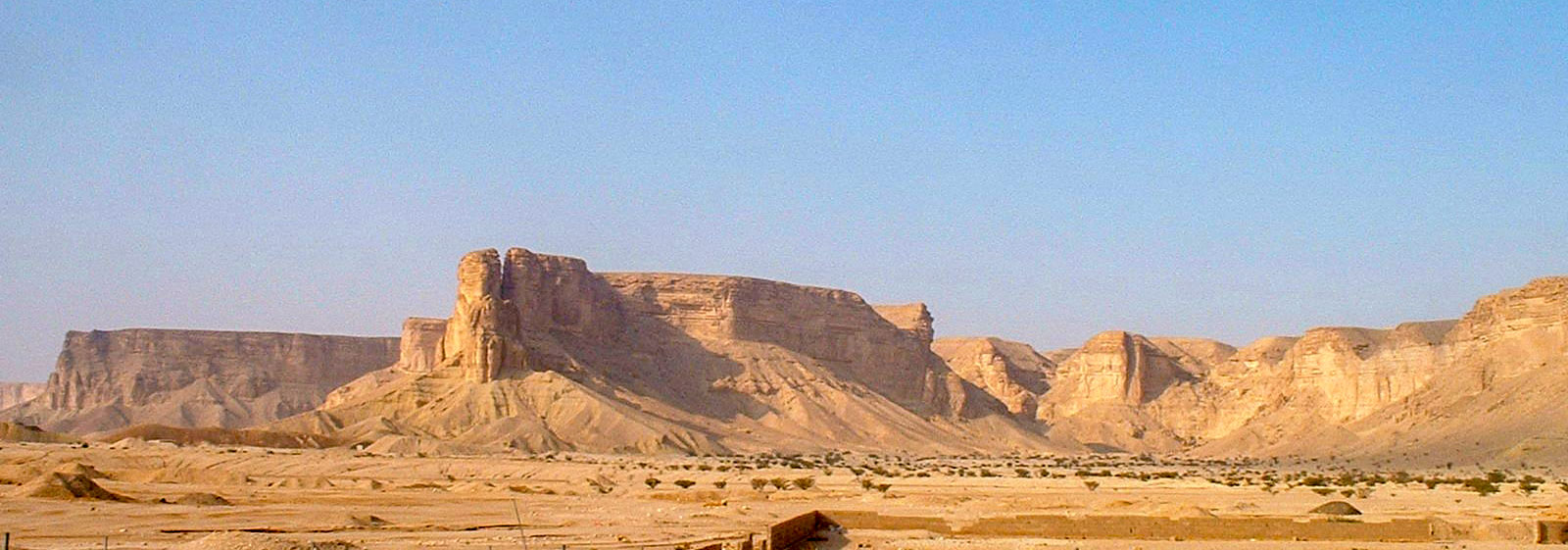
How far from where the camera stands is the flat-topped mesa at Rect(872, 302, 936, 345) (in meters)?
133

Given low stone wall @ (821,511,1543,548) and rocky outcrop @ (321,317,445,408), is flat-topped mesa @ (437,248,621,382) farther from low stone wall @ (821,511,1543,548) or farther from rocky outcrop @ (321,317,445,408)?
low stone wall @ (821,511,1543,548)

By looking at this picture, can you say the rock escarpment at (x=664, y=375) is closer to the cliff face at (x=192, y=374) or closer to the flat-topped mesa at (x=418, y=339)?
the flat-topped mesa at (x=418, y=339)

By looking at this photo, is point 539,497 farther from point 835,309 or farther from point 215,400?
point 215,400

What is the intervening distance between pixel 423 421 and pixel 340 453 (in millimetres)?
17572

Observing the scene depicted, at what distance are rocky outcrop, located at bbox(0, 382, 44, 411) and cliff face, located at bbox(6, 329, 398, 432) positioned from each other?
52946 millimetres

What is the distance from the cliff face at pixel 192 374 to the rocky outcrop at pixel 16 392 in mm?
52946

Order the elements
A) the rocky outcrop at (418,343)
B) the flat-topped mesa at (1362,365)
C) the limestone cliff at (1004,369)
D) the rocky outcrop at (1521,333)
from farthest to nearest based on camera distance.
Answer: the limestone cliff at (1004,369), the rocky outcrop at (418,343), the flat-topped mesa at (1362,365), the rocky outcrop at (1521,333)

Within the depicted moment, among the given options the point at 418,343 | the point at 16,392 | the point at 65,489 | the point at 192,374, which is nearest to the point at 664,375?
the point at 418,343

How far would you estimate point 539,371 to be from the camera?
9388 cm

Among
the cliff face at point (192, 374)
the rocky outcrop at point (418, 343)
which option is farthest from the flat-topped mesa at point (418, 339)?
the cliff face at point (192, 374)

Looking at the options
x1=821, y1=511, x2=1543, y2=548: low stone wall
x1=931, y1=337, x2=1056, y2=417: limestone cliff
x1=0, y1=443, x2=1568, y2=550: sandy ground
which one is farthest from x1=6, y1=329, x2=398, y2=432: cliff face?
x1=821, y1=511, x2=1543, y2=548: low stone wall

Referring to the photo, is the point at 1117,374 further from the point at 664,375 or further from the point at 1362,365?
the point at 664,375

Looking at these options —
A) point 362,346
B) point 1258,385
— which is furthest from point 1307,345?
point 362,346

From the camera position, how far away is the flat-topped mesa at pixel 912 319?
13338cm
